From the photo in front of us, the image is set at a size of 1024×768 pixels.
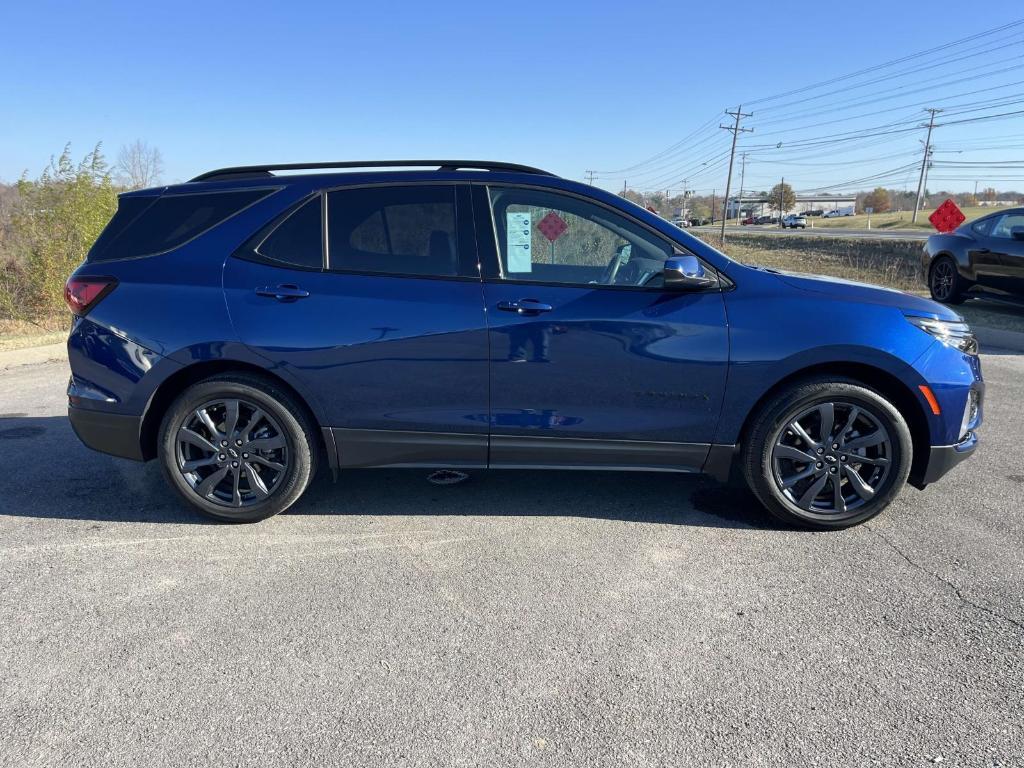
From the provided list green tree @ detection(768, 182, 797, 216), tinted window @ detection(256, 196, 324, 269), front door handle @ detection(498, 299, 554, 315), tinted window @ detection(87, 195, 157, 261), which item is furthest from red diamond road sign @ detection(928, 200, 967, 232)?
green tree @ detection(768, 182, 797, 216)

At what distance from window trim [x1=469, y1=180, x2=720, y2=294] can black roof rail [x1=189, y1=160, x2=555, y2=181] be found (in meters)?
0.18

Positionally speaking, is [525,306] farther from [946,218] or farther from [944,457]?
[946,218]

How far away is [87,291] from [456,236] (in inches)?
79.0

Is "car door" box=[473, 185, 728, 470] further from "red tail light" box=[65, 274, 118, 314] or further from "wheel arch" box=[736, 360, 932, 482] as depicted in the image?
"red tail light" box=[65, 274, 118, 314]

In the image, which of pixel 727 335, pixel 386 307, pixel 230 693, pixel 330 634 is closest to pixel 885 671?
pixel 727 335

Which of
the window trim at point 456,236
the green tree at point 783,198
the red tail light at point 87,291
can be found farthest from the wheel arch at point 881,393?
the green tree at point 783,198

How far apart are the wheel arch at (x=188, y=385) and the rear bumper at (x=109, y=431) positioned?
40 millimetres

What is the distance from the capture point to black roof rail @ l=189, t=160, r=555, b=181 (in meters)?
3.87

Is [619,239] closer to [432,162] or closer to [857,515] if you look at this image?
[432,162]

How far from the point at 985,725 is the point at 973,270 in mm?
10305

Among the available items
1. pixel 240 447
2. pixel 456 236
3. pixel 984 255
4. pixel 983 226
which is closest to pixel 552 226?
pixel 456 236

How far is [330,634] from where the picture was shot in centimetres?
281

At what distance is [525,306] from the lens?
353cm

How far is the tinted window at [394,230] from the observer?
3666 millimetres
